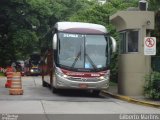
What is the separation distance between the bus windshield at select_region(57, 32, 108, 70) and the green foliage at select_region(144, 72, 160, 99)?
7.55 ft

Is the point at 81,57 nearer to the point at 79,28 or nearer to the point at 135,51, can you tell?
the point at 79,28

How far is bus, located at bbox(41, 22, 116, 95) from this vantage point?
2255cm

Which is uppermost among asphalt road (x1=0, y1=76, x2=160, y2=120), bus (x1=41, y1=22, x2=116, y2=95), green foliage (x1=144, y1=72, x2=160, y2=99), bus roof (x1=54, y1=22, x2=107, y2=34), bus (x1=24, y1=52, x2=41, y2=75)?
bus roof (x1=54, y1=22, x2=107, y2=34)

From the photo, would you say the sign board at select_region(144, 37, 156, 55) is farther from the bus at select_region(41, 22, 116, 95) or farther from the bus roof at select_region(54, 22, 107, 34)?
the bus roof at select_region(54, 22, 107, 34)

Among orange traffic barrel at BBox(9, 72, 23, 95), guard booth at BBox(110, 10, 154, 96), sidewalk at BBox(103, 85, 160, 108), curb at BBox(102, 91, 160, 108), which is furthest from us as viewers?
orange traffic barrel at BBox(9, 72, 23, 95)

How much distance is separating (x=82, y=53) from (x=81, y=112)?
6585 millimetres

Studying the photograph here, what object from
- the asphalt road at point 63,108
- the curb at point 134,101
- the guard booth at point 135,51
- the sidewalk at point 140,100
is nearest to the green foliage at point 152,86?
the sidewalk at point 140,100

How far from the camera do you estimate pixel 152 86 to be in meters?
21.6

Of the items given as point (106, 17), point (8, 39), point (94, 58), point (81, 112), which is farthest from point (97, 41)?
point (8, 39)

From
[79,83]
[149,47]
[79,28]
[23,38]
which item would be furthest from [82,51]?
[23,38]

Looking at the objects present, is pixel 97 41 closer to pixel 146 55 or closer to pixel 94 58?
pixel 94 58

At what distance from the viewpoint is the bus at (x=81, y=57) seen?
22.5 m

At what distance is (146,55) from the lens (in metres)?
22.4

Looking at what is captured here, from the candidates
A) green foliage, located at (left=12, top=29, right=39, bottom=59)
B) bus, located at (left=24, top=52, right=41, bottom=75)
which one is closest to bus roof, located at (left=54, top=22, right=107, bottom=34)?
green foliage, located at (left=12, top=29, right=39, bottom=59)
